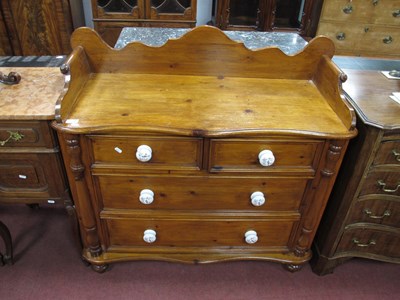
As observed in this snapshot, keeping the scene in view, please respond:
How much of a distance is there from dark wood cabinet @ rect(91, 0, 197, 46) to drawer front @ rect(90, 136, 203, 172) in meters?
1.82

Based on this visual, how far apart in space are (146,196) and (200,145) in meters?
0.31

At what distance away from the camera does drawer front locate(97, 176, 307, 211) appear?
47.2 inches

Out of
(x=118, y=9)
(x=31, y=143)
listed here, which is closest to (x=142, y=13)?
(x=118, y=9)

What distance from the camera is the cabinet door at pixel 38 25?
99.0 inches

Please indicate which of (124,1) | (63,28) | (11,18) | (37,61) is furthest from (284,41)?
(11,18)

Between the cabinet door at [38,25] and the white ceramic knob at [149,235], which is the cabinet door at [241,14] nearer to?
the cabinet door at [38,25]

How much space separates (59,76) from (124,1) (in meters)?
1.52

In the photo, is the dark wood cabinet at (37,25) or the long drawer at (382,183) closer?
the long drawer at (382,183)

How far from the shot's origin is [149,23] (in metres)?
A: 2.59

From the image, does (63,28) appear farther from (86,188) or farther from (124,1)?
(86,188)

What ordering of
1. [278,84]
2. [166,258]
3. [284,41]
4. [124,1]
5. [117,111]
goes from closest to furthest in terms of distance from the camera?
[117,111] → [278,84] → [166,258] → [284,41] → [124,1]

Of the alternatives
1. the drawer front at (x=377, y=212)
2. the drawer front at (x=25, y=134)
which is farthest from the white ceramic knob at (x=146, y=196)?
the drawer front at (x=377, y=212)

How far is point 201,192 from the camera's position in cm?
124

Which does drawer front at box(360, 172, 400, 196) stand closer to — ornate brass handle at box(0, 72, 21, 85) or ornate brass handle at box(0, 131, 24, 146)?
ornate brass handle at box(0, 131, 24, 146)
